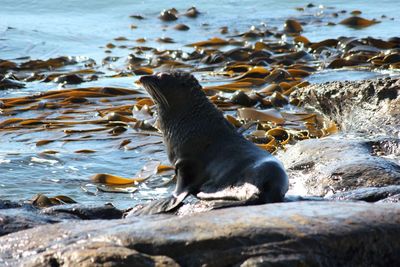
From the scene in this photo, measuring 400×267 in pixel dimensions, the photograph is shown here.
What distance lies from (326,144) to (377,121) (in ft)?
3.58

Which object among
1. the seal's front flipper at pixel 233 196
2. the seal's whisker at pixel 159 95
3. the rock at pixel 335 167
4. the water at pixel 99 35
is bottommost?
the water at pixel 99 35

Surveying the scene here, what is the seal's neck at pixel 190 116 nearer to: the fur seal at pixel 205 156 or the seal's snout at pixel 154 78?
the fur seal at pixel 205 156

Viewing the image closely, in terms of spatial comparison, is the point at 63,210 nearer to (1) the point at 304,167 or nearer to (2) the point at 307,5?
(1) the point at 304,167

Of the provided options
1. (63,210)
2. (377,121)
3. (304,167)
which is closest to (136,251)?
(63,210)

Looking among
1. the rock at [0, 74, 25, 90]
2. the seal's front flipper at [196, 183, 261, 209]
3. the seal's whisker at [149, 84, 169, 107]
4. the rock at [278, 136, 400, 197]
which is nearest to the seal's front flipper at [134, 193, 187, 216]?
the seal's front flipper at [196, 183, 261, 209]

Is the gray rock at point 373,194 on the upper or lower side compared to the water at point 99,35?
upper

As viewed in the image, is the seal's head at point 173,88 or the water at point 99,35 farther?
the water at point 99,35

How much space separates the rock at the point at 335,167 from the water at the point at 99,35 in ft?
4.07

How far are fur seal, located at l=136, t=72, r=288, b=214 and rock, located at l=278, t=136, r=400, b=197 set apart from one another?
83 centimetres

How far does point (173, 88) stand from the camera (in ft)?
16.9

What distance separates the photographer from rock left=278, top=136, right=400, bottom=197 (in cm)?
542

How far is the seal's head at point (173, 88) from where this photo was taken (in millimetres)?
5129

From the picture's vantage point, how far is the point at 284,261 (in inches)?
130

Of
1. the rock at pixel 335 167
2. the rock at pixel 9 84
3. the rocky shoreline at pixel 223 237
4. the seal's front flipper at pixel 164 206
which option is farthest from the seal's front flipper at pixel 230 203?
the rock at pixel 9 84
